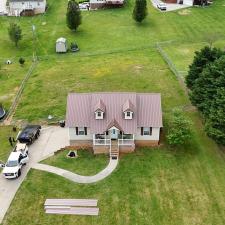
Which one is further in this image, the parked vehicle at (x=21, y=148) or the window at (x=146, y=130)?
the window at (x=146, y=130)

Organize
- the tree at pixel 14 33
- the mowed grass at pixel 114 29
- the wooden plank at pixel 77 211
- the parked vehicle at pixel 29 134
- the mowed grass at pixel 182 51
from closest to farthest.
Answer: the wooden plank at pixel 77 211 < the parked vehicle at pixel 29 134 < the mowed grass at pixel 182 51 < the tree at pixel 14 33 < the mowed grass at pixel 114 29

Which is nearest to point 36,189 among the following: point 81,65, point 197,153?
point 197,153

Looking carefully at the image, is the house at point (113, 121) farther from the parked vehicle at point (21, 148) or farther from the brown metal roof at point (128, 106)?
the parked vehicle at point (21, 148)

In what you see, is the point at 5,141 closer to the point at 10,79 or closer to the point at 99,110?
the point at 99,110

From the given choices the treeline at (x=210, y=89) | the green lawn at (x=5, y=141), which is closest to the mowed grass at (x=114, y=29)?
the treeline at (x=210, y=89)

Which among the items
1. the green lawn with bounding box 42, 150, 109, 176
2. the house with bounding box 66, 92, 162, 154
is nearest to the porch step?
the house with bounding box 66, 92, 162, 154

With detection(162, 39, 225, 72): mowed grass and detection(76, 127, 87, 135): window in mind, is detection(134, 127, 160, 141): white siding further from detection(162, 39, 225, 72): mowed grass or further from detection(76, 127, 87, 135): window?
detection(162, 39, 225, 72): mowed grass

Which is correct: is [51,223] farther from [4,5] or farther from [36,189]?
[4,5]

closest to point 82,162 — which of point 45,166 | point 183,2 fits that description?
point 45,166
